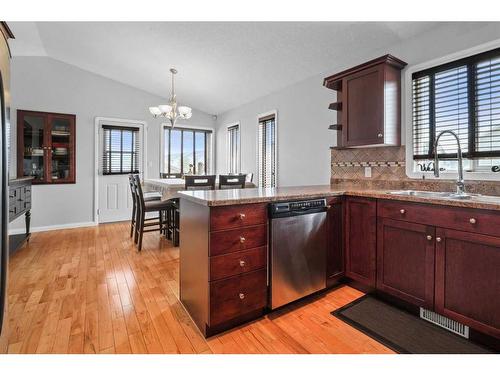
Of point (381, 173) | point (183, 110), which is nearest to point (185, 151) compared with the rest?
point (183, 110)

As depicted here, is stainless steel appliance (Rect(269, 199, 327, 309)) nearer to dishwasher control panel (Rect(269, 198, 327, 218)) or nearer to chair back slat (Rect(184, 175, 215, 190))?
dishwasher control panel (Rect(269, 198, 327, 218))

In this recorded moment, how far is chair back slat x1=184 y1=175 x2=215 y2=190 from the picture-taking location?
10.8 feet

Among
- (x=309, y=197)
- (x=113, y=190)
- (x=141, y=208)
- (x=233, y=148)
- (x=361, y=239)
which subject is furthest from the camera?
(x=233, y=148)

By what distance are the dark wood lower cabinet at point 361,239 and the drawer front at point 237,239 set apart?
91 centimetres

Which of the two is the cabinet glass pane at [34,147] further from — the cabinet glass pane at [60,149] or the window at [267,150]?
the window at [267,150]

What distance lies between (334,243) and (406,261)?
0.54 metres

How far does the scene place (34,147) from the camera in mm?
4582

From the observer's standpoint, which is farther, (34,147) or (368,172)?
(34,147)

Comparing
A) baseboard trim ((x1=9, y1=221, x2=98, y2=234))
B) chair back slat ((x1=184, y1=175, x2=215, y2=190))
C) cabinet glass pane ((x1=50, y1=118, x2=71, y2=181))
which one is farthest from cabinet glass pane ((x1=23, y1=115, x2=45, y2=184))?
chair back slat ((x1=184, y1=175, x2=215, y2=190))

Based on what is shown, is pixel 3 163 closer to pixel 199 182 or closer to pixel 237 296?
pixel 237 296

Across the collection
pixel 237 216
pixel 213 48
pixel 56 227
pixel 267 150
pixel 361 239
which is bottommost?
pixel 56 227

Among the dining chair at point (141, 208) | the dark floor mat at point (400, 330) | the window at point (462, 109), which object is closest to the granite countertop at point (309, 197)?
the window at point (462, 109)

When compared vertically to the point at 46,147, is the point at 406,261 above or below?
below
